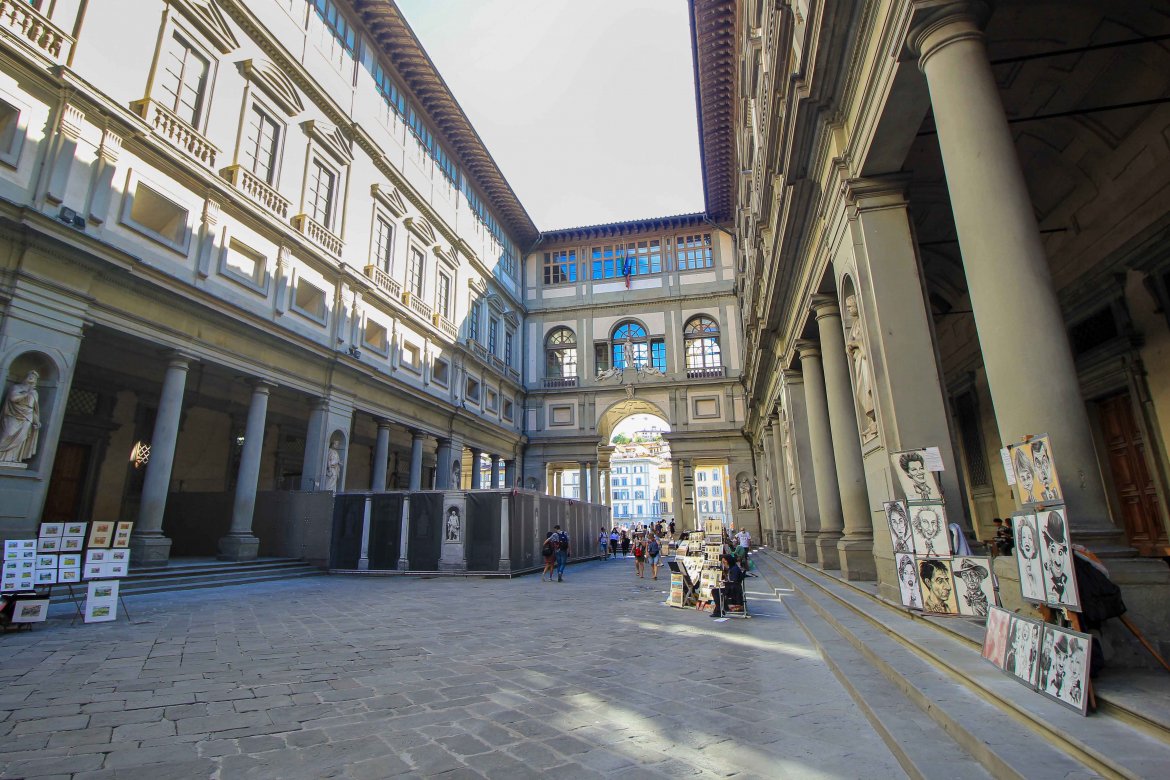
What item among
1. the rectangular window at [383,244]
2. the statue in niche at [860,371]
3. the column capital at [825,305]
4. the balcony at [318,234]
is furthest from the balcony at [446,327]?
the statue in niche at [860,371]

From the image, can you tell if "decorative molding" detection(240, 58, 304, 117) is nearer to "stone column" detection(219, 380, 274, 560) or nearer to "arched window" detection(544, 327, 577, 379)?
"stone column" detection(219, 380, 274, 560)

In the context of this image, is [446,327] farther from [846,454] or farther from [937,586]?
[937,586]

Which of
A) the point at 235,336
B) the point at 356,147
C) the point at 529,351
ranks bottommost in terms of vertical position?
the point at 235,336

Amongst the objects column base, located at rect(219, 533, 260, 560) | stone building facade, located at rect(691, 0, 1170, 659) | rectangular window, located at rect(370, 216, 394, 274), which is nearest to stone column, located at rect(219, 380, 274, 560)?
column base, located at rect(219, 533, 260, 560)

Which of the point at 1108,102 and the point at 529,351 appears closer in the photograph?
the point at 1108,102

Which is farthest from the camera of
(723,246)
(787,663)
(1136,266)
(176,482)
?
(723,246)

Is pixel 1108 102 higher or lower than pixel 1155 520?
higher

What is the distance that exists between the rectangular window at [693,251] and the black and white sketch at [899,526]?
30.1 meters

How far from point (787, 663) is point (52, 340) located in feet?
43.5

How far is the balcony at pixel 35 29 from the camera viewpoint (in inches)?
388

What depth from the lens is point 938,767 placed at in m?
Result: 2.72

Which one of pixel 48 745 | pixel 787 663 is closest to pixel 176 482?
pixel 48 745

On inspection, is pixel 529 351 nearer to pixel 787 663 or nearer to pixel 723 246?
pixel 723 246

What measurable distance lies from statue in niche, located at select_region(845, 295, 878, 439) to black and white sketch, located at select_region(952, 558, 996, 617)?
210 centimetres
